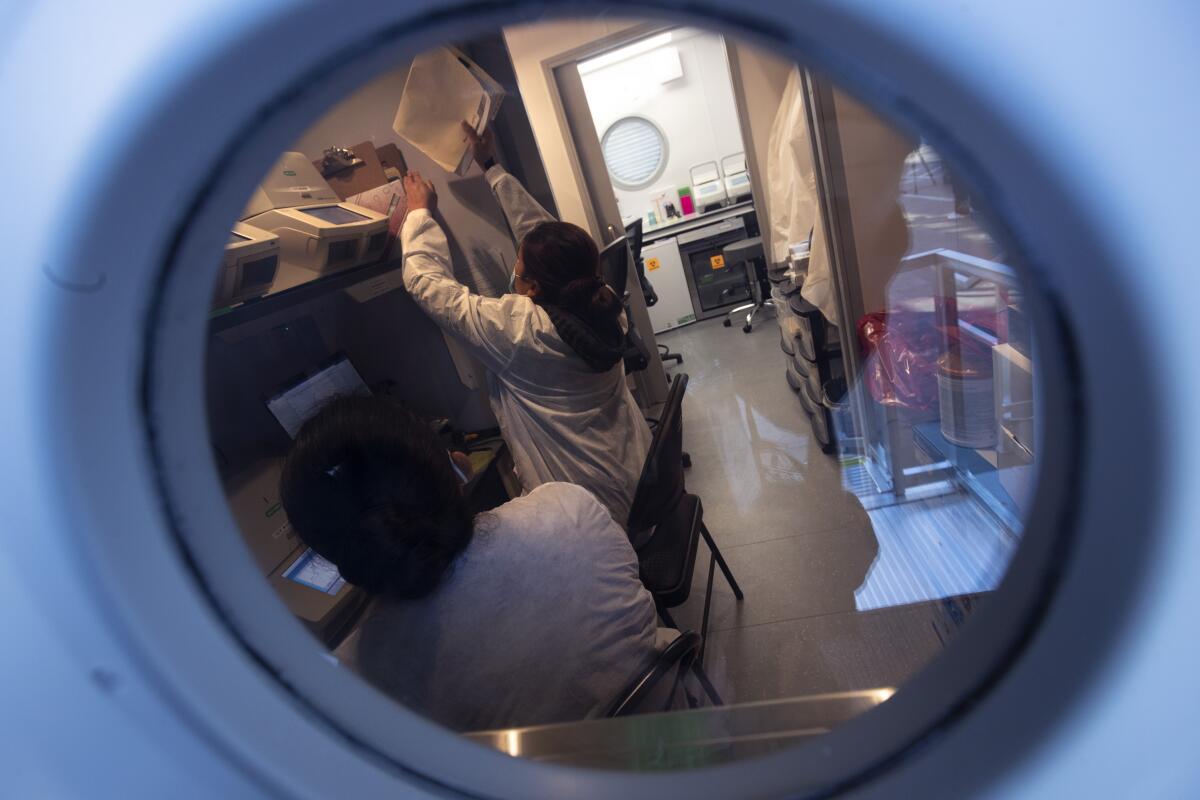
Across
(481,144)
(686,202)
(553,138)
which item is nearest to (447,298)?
(481,144)

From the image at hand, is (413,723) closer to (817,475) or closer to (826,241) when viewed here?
(826,241)

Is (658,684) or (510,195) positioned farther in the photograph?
(510,195)

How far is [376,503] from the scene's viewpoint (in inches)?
34.0

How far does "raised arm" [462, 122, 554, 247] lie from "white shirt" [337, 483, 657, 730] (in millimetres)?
1022

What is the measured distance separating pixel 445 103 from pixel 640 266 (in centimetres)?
207

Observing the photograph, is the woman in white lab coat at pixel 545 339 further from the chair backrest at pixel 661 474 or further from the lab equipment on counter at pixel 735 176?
the lab equipment on counter at pixel 735 176

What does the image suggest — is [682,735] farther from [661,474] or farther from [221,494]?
[661,474]

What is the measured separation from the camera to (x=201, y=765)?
0.28 metres

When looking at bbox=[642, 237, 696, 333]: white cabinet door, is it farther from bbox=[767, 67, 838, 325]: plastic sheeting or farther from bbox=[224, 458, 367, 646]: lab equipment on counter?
bbox=[224, 458, 367, 646]: lab equipment on counter

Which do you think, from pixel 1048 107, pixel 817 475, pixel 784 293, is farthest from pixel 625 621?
pixel 784 293

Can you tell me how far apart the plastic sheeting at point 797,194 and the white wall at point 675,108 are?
78.7 inches

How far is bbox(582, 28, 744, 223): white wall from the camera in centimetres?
416

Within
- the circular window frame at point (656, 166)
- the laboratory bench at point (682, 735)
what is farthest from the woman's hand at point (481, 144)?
the circular window frame at point (656, 166)

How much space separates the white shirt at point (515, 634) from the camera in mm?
848
